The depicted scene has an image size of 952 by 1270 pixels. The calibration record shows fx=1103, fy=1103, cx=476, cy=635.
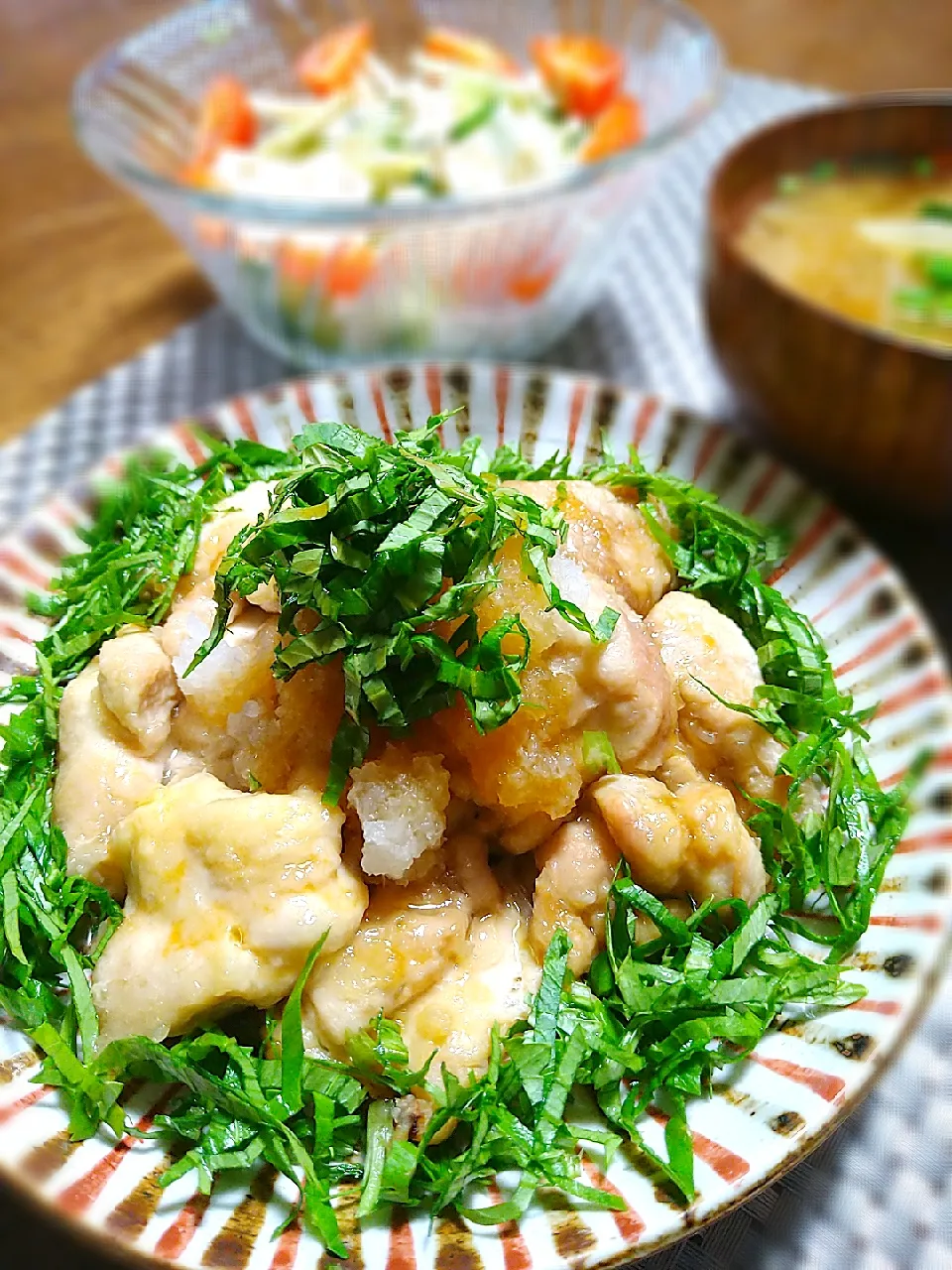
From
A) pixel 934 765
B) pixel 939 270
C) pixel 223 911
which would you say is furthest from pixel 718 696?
pixel 939 270

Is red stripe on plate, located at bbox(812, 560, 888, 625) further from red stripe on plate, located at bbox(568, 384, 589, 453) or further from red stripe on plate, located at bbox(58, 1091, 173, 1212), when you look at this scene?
red stripe on plate, located at bbox(58, 1091, 173, 1212)

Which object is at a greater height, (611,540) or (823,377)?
(611,540)

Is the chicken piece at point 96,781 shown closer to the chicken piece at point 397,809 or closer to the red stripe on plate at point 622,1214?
the chicken piece at point 397,809

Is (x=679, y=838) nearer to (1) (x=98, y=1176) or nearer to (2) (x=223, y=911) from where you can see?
(2) (x=223, y=911)

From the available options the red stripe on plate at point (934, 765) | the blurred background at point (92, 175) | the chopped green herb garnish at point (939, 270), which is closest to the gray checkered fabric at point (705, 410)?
the blurred background at point (92, 175)

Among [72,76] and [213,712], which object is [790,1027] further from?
[72,76]

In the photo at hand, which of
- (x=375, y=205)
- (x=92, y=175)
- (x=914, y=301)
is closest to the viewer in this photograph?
(x=375, y=205)

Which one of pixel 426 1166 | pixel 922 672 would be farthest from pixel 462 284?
pixel 426 1166
